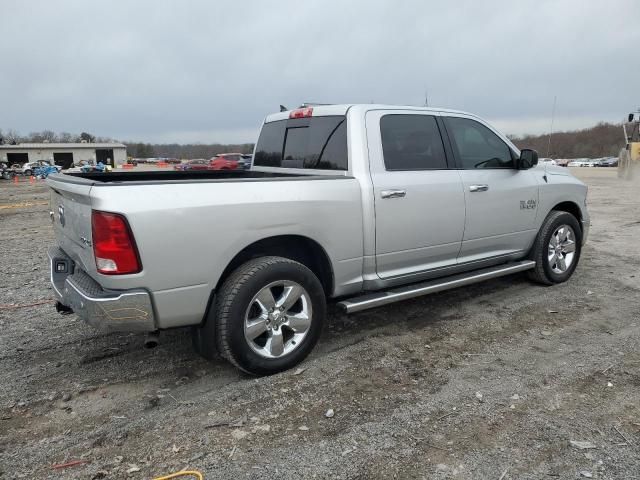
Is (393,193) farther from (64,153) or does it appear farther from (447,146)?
(64,153)

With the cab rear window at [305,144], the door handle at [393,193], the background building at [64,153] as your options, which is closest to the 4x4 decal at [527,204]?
the door handle at [393,193]

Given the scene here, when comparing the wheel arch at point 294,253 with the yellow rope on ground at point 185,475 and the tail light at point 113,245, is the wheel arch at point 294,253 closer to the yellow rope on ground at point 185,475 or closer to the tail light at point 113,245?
the tail light at point 113,245

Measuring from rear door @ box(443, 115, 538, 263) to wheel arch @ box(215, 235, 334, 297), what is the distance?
1469 mm

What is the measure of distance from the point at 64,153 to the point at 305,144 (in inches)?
3534

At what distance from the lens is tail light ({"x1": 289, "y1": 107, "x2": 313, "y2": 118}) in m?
4.43

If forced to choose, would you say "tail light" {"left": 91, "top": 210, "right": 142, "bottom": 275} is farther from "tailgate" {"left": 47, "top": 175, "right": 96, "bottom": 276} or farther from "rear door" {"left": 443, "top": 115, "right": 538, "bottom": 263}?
"rear door" {"left": 443, "top": 115, "right": 538, "bottom": 263}

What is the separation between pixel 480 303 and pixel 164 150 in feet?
421

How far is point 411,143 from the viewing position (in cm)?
425

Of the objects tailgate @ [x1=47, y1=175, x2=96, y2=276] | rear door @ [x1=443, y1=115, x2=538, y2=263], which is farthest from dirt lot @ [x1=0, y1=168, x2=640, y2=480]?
tailgate @ [x1=47, y1=175, x2=96, y2=276]

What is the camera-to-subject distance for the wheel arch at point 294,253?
3422 mm

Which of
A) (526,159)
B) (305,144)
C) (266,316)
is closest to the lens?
(266,316)

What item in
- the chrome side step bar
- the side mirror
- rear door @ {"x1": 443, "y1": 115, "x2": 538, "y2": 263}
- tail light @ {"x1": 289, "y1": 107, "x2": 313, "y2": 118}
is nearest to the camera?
the chrome side step bar

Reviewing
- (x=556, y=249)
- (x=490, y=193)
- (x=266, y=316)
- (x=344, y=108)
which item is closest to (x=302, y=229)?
(x=266, y=316)

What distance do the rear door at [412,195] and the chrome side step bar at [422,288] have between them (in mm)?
138
